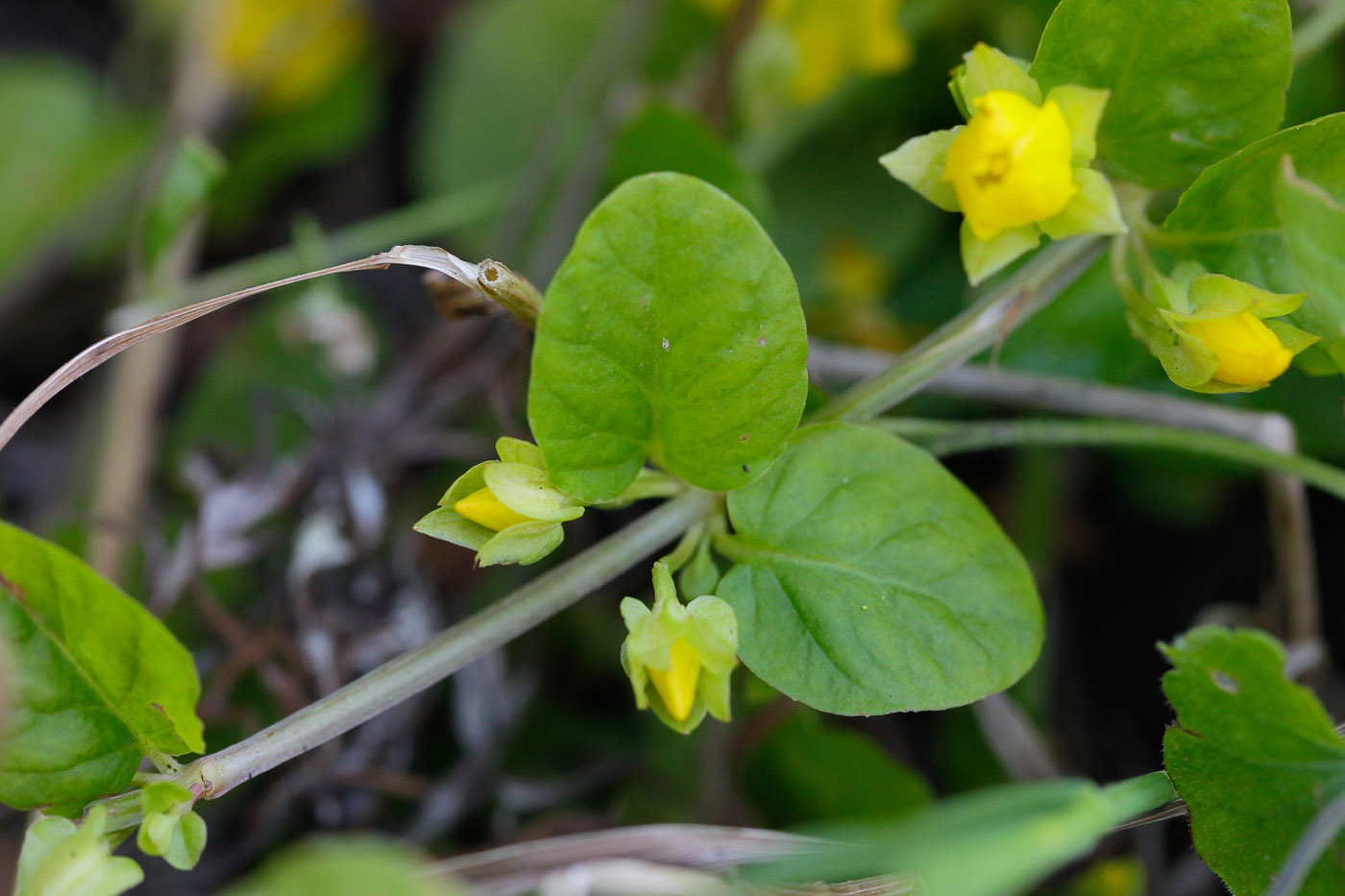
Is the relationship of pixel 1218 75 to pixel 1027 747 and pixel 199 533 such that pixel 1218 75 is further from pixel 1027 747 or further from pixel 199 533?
pixel 199 533

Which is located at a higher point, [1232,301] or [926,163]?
[926,163]

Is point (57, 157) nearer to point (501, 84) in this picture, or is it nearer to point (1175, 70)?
point (501, 84)

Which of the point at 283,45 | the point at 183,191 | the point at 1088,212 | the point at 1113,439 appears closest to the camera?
the point at 1088,212

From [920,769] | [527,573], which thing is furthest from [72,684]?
[920,769]

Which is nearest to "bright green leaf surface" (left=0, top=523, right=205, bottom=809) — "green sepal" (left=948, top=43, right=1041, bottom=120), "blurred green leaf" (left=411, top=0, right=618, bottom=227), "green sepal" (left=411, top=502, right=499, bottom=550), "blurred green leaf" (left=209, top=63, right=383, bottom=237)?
"green sepal" (left=411, top=502, right=499, bottom=550)

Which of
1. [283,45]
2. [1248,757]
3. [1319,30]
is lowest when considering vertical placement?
[1248,757]

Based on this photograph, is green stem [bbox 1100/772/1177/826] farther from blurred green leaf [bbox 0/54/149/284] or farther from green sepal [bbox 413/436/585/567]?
blurred green leaf [bbox 0/54/149/284]

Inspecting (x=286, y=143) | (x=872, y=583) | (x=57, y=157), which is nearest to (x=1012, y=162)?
(x=872, y=583)
